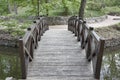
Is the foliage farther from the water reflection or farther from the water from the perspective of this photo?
the water reflection

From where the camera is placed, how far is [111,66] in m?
10.9

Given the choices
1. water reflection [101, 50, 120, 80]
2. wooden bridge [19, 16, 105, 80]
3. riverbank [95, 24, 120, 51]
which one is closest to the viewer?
wooden bridge [19, 16, 105, 80]

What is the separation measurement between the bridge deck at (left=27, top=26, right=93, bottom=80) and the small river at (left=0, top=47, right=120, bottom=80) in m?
1.60

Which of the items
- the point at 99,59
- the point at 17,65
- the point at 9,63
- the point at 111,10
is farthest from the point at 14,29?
the point at 111,10

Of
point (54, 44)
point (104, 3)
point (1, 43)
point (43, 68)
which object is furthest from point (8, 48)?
point (104, 3)

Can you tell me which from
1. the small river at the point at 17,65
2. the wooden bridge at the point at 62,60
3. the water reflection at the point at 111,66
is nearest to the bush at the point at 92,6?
the small river at the point at 17,65

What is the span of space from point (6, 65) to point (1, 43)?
472 centimetres

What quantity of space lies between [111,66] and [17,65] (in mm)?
4336

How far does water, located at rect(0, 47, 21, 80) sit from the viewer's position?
9.11 m

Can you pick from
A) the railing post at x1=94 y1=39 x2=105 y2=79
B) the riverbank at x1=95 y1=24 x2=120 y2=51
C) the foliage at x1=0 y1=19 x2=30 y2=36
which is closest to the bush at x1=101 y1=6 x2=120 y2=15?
the riverbank at x1=95 y1=24 x2=120 y2=51

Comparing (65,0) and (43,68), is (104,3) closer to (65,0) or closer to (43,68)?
(65,0)

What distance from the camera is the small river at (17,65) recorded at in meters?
9.17

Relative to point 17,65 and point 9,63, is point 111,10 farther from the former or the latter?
point 17,65

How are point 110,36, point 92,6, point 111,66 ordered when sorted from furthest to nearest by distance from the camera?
1. point 92,6
2. point 110,36
3. point 111,66
